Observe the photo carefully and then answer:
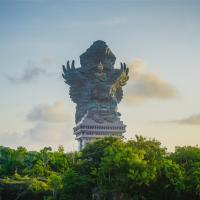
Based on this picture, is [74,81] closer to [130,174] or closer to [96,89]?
[96,89]

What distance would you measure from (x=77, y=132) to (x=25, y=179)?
11758cm

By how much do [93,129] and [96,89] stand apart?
528 inches

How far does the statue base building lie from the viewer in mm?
179375

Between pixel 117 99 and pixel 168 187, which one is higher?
pixel 117 99

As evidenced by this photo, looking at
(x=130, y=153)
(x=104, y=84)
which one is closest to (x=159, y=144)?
(x=130, y=153)

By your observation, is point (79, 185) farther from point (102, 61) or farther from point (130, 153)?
point (102, 61)

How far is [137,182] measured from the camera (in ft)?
172

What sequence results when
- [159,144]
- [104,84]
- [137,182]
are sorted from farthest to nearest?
[104,84] < [159,144] < [137,182]

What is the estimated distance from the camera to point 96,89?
179 metres

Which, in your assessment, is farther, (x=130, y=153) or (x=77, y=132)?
(x=77, y=132)

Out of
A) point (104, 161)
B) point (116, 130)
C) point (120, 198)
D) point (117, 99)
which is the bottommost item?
point (120, 198)

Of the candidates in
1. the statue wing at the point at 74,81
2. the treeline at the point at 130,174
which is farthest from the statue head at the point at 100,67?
the treeline at the point at 130,174

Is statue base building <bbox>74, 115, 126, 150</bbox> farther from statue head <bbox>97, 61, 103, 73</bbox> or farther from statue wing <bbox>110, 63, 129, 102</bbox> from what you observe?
statue head <bbox>97, 61, 103, 73</bbox>

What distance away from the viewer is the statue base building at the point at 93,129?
179375 millimetres
